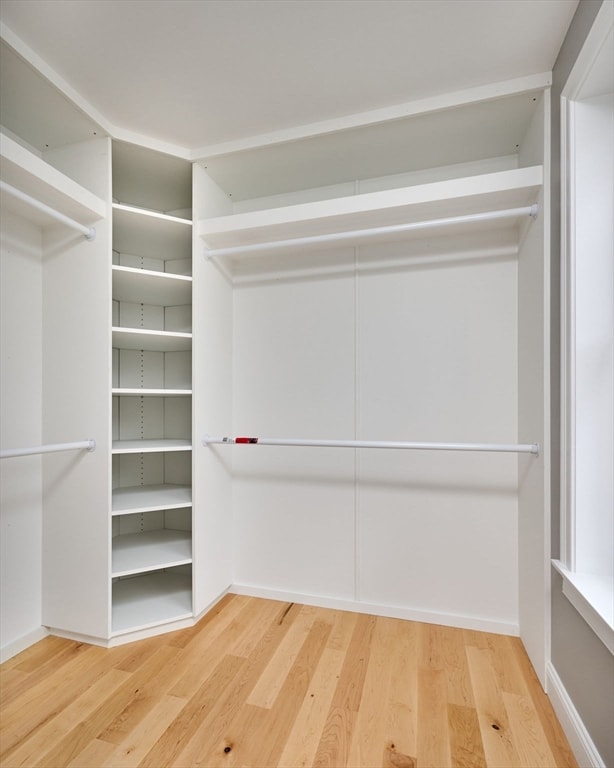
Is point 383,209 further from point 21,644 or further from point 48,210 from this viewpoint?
point 21,644

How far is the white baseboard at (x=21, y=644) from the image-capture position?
65.5 inches

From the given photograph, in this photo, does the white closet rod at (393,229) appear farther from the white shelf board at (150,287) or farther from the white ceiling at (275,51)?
the white ceiling at (275,51)

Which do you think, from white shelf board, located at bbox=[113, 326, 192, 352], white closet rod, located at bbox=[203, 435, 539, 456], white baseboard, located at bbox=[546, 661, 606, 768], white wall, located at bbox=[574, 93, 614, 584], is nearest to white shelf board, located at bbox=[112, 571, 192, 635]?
white closet rod, located at bbox=[203, 435, 539, 456]

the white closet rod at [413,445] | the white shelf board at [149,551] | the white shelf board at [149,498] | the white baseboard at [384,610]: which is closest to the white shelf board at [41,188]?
the white closet rod at [413,445]

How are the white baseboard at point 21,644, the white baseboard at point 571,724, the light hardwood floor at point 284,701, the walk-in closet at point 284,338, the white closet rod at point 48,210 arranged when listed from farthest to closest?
the white baseboard at point 21,644, the walk-in closet at point 284,338, the white closet rod at point 48,210, the light hardwood floor at point 284,701, the white baseboard at point 571,724

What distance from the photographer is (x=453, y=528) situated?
1.93 meters

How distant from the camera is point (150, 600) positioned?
6.66ft

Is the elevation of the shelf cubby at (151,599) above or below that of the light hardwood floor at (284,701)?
above

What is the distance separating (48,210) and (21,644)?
6.17 feet

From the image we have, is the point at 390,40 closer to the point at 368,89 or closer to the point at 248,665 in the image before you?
the point at 368,89

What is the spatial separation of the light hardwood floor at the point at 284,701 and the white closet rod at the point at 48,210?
1.86 metres

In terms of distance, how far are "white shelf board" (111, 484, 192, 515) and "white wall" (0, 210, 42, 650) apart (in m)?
0.38

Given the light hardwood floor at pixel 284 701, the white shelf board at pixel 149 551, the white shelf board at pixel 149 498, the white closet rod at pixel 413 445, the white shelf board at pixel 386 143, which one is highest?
the white shelf board at pixel 386 143

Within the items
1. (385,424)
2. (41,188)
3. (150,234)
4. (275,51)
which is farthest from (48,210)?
(385,424)
